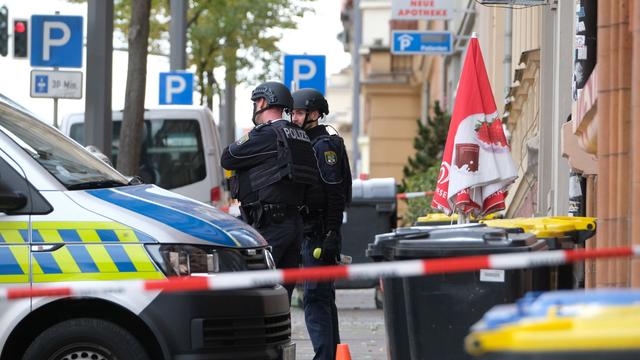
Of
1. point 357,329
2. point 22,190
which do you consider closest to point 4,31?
point 357,329

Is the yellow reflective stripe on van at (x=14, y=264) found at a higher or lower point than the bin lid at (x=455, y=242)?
lower

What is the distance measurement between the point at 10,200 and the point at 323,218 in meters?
3.20

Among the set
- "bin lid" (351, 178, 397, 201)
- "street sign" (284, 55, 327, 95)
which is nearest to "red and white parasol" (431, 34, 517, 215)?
"bin lid" (351, 178, 397, 201)

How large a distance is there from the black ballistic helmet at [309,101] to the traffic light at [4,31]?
1216cm

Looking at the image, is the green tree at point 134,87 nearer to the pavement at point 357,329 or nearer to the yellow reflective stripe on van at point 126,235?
the pavement at point 357,329

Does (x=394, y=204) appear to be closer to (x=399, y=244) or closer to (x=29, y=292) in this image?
(x=399, y=244)

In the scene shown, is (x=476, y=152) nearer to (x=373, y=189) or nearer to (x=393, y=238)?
(x=393, y=238)

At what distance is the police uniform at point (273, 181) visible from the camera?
8812 mm

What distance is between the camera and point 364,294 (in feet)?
60.3

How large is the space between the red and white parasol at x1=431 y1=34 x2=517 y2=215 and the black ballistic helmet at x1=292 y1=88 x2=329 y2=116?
903mm

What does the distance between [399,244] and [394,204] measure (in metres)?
9.39

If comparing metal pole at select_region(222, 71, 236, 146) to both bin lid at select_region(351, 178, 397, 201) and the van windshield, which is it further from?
the van windshield

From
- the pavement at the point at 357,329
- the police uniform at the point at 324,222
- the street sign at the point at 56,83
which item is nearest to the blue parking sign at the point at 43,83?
the street sign at the point at 56,83

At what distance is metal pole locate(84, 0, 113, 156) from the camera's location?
1512 centimetres
